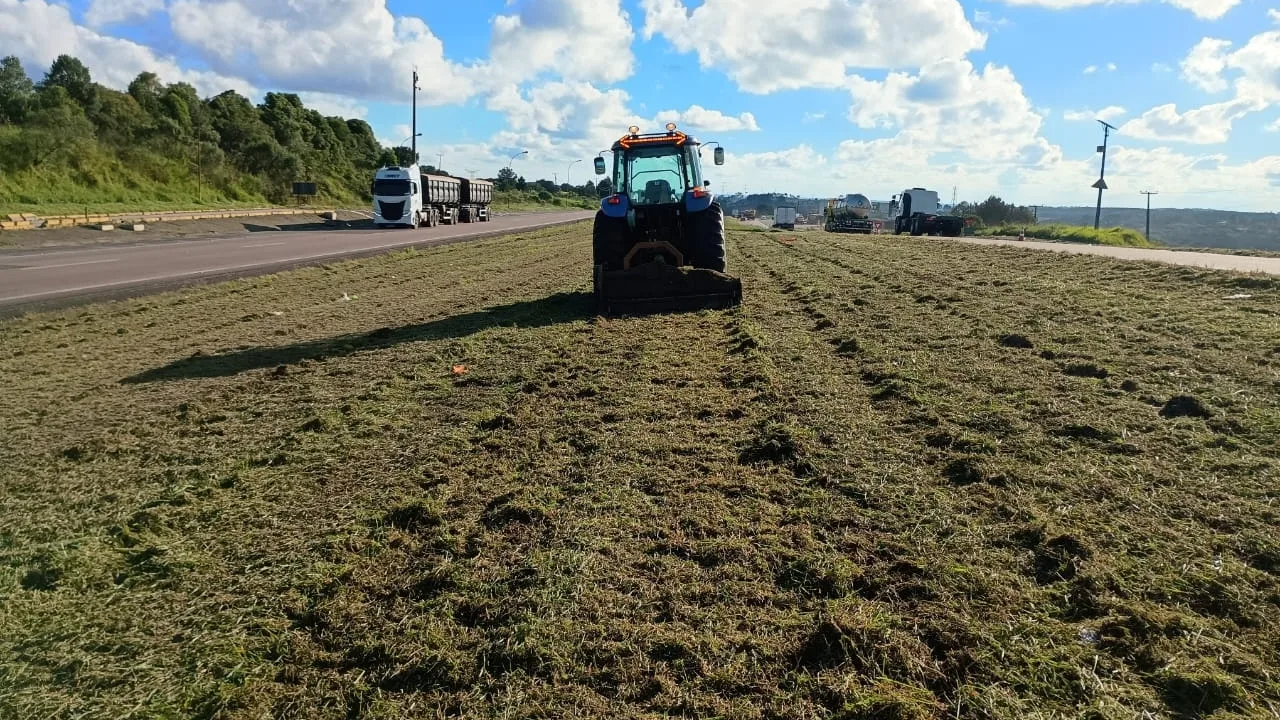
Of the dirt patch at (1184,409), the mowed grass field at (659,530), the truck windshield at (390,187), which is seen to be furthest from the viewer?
the truck windshield at (390,187)

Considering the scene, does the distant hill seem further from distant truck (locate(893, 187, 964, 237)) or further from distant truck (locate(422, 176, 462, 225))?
distant truck (locate(422, 176, 462, 225))

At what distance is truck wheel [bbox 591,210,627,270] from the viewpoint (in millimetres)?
Answer: 11672

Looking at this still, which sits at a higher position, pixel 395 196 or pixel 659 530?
pixel 395 196

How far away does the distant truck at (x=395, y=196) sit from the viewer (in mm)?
40000

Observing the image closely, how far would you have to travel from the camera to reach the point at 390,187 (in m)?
40.1

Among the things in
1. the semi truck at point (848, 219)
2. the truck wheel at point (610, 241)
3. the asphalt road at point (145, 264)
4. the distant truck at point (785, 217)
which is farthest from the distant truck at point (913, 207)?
the truck wheel at point (610, 241)

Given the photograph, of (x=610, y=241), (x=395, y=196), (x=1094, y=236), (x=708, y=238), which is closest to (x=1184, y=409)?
(x=708, y=238)

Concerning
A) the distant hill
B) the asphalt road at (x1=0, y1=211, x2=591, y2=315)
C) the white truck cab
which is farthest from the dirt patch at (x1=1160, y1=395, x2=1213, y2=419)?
the distant hill

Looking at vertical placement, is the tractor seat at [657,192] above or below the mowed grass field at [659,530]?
above

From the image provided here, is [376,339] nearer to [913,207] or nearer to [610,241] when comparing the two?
[610,241]

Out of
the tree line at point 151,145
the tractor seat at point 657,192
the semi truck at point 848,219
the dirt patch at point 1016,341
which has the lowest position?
the dirt patch at point 1016,341

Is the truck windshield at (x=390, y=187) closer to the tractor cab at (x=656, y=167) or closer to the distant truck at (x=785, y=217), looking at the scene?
the tractor cab at (x=656, y=167)

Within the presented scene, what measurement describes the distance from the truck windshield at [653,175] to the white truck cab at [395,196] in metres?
31.0

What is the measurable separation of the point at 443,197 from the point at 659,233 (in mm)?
37715
